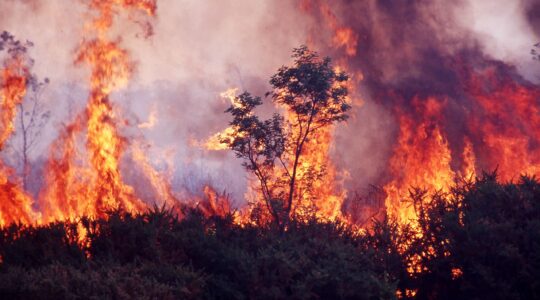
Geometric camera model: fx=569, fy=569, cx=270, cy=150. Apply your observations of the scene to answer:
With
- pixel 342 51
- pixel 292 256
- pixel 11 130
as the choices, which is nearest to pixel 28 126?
pixel 11 130

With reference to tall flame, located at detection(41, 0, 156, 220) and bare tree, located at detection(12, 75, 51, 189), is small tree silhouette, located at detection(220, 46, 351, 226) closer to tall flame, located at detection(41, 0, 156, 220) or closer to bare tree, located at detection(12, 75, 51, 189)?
tall flame, located at detection(41, 0, 156, 220)

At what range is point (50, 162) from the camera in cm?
2477

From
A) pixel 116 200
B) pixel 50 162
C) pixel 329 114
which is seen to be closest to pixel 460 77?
pixel 329 114

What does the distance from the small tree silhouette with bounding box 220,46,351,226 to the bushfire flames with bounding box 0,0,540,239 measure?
1326 millimetres

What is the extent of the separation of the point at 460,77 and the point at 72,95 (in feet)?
76.4

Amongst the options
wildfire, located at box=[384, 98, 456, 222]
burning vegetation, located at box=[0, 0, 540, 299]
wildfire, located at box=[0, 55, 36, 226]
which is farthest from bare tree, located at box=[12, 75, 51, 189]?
wildfire, located at box=[384, 98, 456, 222]

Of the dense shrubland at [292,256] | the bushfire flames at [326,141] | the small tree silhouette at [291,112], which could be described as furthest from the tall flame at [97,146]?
the dense shrubland at [292,256]

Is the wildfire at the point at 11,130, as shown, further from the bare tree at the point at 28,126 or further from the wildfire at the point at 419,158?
the wildfire at the point at 419,158

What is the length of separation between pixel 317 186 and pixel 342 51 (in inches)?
307

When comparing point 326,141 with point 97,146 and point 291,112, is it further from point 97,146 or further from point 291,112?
point 97,146

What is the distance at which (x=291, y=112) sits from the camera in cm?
1989

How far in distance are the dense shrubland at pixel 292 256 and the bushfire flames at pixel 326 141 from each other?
10.0 metres

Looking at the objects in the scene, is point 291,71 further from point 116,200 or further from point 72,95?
point 72,95

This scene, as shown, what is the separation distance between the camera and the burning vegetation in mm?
8273
